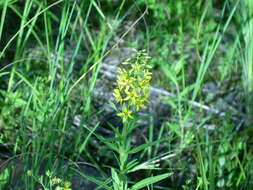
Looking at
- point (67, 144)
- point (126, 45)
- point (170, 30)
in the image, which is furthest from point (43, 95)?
point (170, 30)

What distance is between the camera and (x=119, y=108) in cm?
217

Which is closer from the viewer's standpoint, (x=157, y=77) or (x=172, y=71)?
(x=172, y=71)

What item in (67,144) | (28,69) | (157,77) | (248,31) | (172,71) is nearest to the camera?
(248,31)

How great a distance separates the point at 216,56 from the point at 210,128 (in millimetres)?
681

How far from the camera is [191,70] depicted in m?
2.44

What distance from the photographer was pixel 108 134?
2.04 m

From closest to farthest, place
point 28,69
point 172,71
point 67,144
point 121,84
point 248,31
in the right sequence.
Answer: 1. point 121,84
2. point 248,31
3. point 67,144
4. point 172,71
5. point 28,69

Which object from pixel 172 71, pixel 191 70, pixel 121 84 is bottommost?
pixel 191 70

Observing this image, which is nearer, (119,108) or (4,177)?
(4,177)

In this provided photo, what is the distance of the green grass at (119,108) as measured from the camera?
4.67ft

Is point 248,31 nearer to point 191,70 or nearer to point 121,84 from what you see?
point 121,84

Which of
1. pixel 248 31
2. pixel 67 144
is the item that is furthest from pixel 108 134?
pixel 248 31

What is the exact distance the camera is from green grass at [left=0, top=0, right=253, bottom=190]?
142 centimetres

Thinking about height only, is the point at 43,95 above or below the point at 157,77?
above
